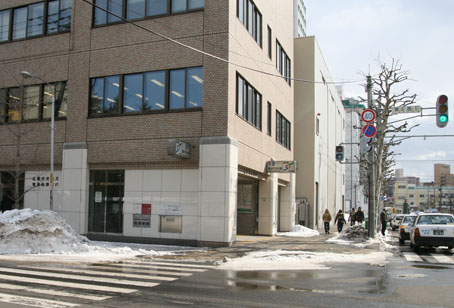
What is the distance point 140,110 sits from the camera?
66.7 feet

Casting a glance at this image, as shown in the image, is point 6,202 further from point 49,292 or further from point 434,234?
point 434,234

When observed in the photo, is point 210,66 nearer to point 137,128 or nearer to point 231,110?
point 231,110

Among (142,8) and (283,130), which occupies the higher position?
(142,8)

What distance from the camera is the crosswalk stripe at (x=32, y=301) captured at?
7.69m

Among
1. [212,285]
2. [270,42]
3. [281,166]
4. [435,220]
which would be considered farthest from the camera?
[270,42]

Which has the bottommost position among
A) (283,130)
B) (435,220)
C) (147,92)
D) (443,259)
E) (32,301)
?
(443,259)

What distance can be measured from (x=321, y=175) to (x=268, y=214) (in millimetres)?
16331

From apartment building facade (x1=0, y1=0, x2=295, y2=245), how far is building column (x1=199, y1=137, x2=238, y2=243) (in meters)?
0.04

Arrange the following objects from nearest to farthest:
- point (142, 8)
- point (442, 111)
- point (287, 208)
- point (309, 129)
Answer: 1. point (442, 111)
2. point (142, 8)
3. point (287, 208)
4. point (309, 129)

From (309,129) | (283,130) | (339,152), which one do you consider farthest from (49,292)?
(309,129)

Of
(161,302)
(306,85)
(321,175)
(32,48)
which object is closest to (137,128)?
(32,48)

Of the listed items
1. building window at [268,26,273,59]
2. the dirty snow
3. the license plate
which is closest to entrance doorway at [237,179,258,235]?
building window at [268,26,273,59]

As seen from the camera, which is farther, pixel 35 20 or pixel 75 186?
pixel 35 20

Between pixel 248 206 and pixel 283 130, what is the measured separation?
255 inches
